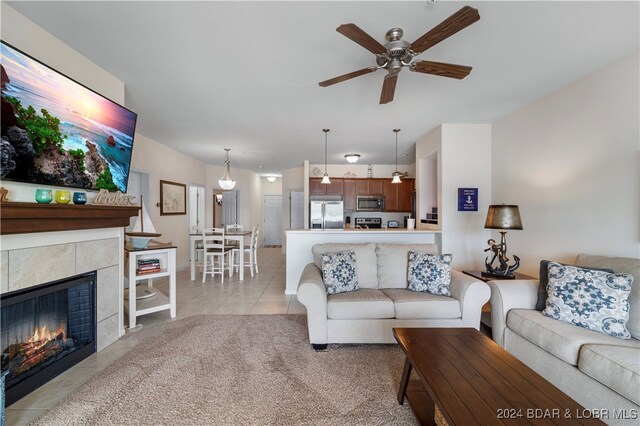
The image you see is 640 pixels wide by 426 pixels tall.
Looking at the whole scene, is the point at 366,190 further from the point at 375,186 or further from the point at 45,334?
the point at 45,334

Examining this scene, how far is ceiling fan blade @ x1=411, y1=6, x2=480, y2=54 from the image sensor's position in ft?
4.79

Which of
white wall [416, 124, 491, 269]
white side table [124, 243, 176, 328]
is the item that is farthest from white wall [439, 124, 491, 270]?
white side table [124, 243, 176, 328]

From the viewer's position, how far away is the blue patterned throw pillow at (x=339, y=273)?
109 inches

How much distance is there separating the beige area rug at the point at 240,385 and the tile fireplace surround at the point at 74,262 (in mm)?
394

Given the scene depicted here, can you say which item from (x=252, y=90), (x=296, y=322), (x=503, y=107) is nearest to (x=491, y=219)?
(x=503, y=107)

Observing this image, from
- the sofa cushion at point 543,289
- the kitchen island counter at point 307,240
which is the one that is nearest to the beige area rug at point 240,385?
the sofa cushion at point 543,289

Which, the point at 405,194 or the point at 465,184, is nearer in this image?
the point at 465,184

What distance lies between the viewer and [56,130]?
200 cm

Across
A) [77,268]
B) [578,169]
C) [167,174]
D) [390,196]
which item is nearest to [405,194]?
[390,196]

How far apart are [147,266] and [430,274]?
3147 mm

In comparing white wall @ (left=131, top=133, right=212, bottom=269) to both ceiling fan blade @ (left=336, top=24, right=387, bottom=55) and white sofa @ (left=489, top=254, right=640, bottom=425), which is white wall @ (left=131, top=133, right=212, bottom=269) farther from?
white sofa @ (left=489, top=254, right=640, bottom=425)

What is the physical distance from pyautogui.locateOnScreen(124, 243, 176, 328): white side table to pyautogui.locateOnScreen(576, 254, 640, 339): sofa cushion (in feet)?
13.6

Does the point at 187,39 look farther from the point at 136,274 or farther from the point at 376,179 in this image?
the point at 376,179

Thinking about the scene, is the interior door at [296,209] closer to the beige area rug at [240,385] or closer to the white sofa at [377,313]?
the beige area rug at [240,385]
